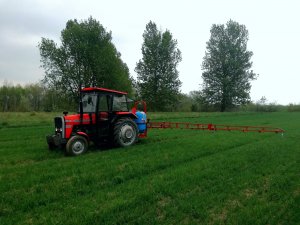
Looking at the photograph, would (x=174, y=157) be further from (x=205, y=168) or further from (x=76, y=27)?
(x=76, y=27)

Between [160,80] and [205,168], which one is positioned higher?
[160,80]

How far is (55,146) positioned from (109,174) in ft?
14.9

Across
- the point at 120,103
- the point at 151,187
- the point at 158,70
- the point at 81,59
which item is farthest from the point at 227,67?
the point at 151,187

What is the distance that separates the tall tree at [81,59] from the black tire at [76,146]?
92.8 ft

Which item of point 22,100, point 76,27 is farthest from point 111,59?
point 22,100

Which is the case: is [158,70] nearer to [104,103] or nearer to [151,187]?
[104,103]

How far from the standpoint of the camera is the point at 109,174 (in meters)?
7.28

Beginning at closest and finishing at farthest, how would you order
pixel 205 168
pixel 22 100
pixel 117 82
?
pixel 205 168 → pixel 117 82 → pixel 22 100

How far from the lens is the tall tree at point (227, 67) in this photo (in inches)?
1932

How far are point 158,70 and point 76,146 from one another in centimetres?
4043

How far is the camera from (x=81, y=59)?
3862cm

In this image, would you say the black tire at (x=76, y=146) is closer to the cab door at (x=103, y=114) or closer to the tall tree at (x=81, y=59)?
the cab door at (x=103, y=114)

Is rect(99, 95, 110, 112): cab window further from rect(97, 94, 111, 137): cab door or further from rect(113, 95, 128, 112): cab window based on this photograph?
rect(113, 95, 128, 112): cab window

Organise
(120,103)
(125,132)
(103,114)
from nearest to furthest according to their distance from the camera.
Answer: (103,114)
(125,132)
(120,103)
